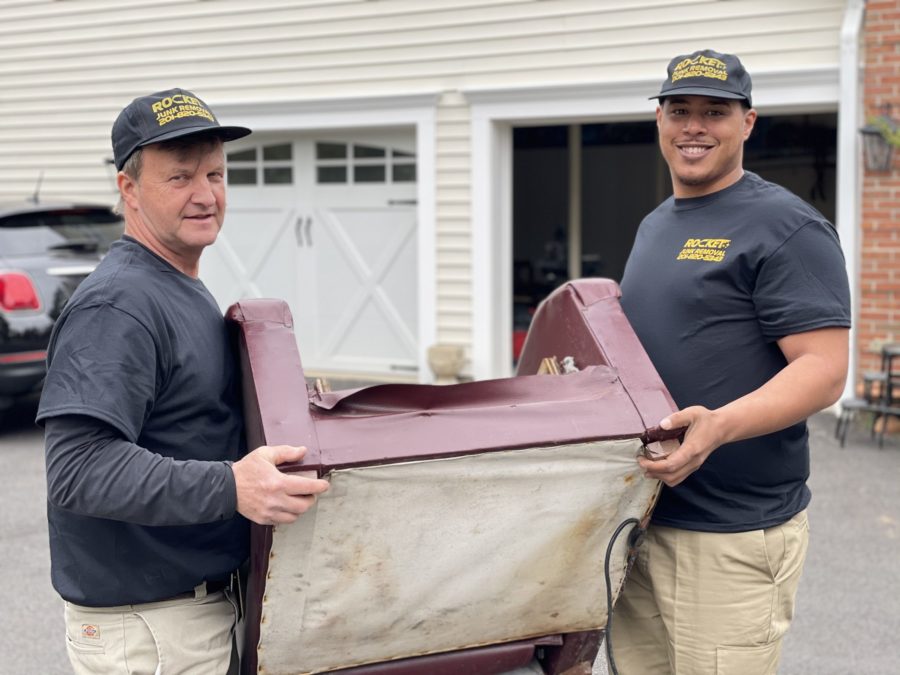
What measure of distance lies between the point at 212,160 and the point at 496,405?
779mm

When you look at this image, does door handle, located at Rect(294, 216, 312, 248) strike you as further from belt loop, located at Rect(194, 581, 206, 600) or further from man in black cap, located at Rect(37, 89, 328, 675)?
belt loop, located at Rect(194, 581, 206, 600)

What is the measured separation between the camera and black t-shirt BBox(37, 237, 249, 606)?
180 cm

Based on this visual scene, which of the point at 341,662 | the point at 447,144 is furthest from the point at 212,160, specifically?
the point at 447,144

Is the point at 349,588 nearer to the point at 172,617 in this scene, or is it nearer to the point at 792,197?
the point at 172,617

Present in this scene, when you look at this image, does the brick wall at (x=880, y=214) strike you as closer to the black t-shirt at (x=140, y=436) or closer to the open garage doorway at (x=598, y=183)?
the open garage doorway at (x=598, y=183)

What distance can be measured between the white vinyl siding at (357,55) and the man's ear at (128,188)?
628 centimetres

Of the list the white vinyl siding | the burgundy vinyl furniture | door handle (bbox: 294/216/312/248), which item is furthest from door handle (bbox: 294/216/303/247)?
the burgundy vinyl furniture

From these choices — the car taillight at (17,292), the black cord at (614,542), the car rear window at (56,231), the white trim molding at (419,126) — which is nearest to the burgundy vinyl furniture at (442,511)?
the black cord at (614,542)

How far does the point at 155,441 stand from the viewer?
77.7 inches

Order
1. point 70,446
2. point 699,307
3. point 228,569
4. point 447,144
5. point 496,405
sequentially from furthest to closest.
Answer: point 447,144, point 699,307, point 228,569, point 496,405, point 70,446

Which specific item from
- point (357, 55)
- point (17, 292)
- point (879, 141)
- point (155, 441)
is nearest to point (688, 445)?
point (155, 441)

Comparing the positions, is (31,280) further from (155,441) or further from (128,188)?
(155,441)

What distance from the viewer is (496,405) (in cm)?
196

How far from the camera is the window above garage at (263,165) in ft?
32.0
